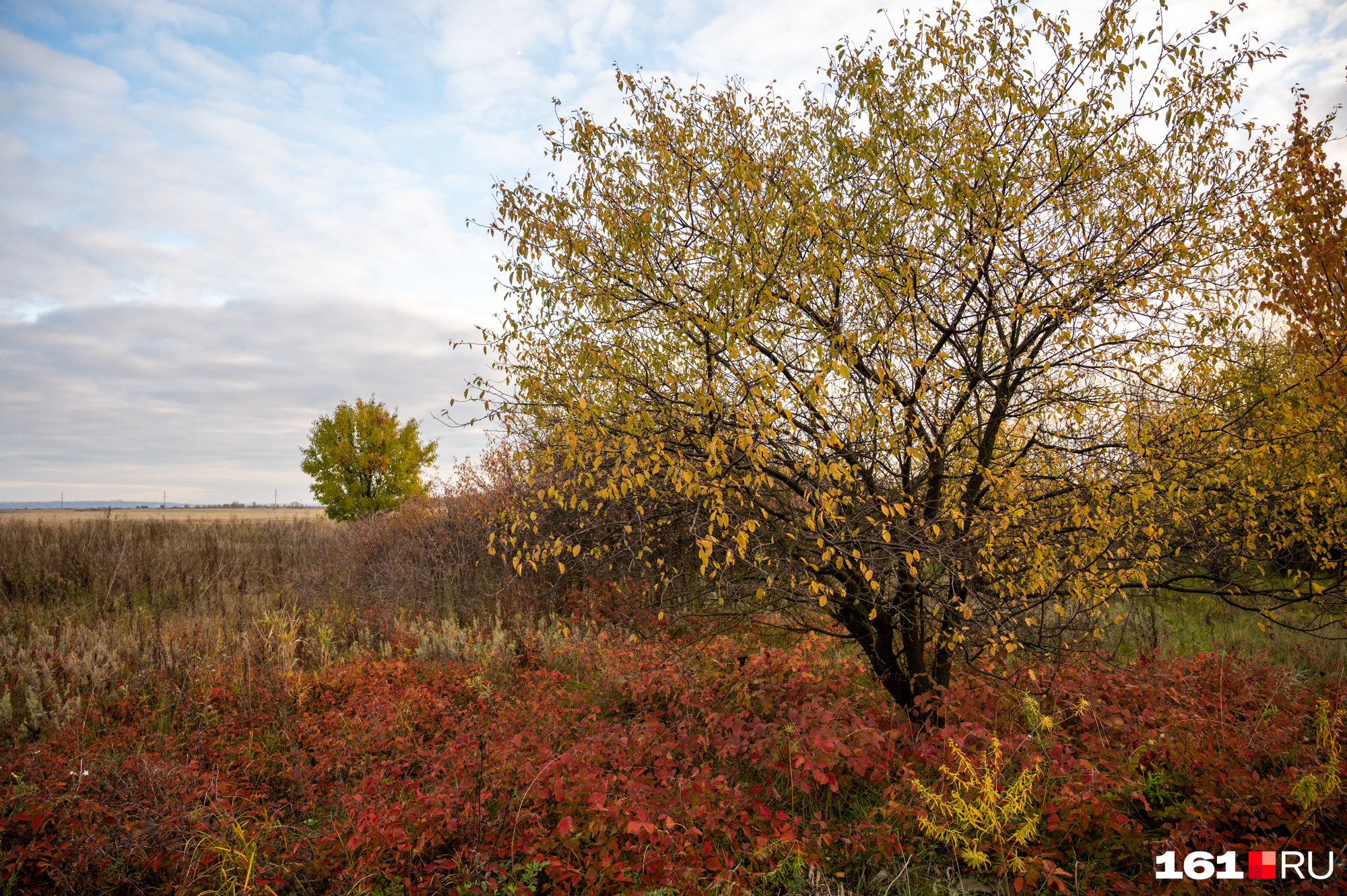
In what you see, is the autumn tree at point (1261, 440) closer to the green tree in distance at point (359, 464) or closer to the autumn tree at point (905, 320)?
the autumn tree at point (905, 320)

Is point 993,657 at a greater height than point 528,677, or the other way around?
point 993,657

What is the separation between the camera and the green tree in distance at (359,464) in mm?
24766

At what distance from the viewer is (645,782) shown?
13.4 ft

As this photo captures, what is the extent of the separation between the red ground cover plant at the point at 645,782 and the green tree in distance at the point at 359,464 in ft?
65.2

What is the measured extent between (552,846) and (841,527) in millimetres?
2685

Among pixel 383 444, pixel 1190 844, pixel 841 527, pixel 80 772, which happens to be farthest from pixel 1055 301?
pixel 383 444

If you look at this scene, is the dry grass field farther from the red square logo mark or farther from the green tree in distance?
the red square logo mark

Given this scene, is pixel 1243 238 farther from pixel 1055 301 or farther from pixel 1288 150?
pixel 1055 301

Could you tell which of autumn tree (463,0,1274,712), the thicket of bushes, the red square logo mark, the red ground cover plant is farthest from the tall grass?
the red square logo mark

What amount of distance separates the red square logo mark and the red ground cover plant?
0.16 m

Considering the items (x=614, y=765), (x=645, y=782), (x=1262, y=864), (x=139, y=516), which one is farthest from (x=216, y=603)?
(x=139, y=516)

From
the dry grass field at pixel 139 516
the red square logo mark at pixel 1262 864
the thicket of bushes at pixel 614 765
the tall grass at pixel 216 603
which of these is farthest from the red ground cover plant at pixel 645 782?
the dry grass field at pixel 139 516

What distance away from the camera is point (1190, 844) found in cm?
330

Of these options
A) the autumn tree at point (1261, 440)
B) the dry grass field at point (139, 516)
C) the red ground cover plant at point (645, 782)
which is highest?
the autumn tree at point (1261, 440)
